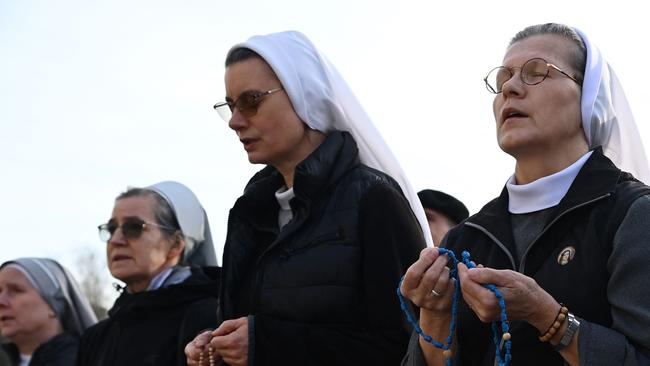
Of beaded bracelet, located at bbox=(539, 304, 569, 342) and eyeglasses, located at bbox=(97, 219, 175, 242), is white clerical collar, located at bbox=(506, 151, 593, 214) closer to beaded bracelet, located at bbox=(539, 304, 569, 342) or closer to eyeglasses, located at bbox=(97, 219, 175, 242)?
beaded bracelet, located at bbox=(539, 304, 569, 342)

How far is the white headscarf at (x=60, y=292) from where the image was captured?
7332mm

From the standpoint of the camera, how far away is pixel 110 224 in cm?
663

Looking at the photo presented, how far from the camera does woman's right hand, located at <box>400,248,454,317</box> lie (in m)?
3.32

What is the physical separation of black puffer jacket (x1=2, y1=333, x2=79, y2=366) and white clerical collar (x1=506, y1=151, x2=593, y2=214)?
3853 mm

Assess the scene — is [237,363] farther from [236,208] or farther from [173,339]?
[173,339]

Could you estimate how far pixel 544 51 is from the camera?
389 centimetres

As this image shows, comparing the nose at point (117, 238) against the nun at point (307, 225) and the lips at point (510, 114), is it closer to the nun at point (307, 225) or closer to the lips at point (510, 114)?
the nun at point (307, 225)

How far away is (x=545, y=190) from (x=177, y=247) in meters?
3.40

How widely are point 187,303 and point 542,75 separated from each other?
295cm

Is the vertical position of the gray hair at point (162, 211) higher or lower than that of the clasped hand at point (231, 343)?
higher

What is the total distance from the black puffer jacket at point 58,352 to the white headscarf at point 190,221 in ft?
3.30

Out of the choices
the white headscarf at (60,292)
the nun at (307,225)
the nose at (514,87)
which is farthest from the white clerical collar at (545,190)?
the white headscarf at (60,292)

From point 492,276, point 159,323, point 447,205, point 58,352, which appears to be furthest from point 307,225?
point 58,352

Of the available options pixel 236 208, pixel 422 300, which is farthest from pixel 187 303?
pixel 422 300
